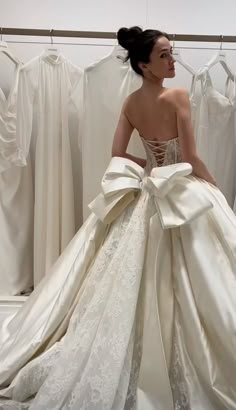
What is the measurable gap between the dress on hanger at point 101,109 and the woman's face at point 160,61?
Answer: 0.53 m

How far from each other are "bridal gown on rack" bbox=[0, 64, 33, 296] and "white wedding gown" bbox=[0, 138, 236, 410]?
2.40ft

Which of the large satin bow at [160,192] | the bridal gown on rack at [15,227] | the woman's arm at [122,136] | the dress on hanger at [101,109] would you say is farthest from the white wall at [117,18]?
the large satin bow at [160,192]

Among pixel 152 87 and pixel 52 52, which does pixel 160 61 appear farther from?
pixel 52 52

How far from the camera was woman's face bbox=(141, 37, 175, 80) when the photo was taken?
139 cm

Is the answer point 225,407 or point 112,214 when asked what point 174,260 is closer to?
point 112,214

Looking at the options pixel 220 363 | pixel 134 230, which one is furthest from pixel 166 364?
pixel 134 230

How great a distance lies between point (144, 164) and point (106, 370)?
802 millimetres

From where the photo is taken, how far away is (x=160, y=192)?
1.26 metres

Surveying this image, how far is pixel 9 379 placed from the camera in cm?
127

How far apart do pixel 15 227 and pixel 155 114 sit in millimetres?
1042

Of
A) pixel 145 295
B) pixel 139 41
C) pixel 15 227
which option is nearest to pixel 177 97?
pixel 139 41
